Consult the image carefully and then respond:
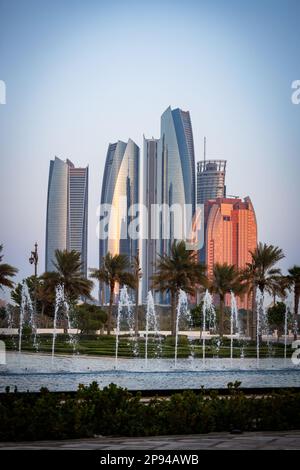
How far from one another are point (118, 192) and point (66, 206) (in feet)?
72.7

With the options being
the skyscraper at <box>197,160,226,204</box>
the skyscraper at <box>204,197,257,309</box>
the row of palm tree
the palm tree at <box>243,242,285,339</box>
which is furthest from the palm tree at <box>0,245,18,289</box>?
the skyscraper at <box>197,160,226,204</box>

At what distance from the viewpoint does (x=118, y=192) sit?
62.4 m

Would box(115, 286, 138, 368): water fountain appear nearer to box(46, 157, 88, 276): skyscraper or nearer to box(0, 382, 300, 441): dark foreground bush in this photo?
box(46, 157, 88, 276): skyscraper

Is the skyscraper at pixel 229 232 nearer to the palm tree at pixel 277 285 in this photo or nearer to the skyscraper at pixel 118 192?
the skyscraper at pixel 118 192

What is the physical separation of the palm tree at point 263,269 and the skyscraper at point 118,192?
19.5 metres

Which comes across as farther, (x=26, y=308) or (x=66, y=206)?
(x=26, y=308)

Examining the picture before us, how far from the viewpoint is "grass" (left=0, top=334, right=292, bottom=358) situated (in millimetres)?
34969

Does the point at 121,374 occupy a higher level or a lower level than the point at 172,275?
lower

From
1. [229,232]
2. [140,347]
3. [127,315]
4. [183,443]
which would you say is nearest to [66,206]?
[140,347]

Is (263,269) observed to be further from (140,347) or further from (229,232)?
(229,232)

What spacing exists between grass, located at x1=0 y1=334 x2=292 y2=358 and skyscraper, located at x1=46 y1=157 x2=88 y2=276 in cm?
314

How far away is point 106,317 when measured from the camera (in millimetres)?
45750

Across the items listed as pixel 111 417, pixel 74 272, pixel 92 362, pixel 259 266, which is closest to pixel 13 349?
pixel 74 272

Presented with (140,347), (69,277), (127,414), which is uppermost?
(69,277)
